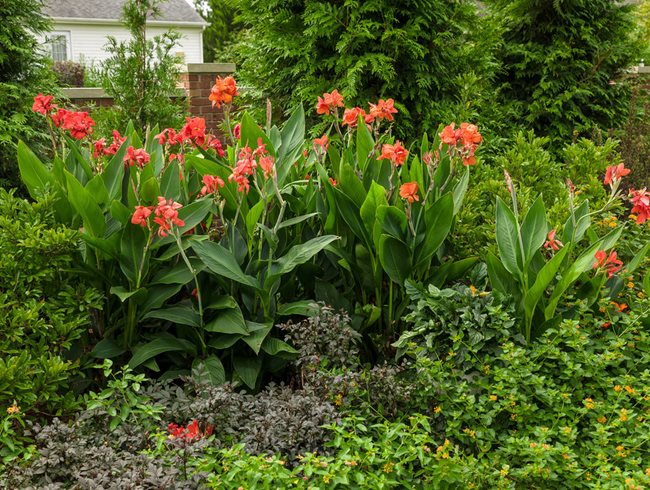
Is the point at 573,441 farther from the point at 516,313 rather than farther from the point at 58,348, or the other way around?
the point at 58,348

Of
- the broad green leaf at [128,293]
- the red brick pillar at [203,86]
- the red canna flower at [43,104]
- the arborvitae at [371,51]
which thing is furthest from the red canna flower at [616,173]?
the red brick pillar at [203,86]

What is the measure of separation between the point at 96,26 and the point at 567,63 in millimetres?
20941

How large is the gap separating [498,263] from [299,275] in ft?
3.11

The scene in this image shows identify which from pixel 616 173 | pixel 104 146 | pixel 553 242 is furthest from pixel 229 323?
pixel 616 173

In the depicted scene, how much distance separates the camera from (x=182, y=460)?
227cm

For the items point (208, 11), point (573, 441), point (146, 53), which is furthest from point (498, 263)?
point (208, 11)

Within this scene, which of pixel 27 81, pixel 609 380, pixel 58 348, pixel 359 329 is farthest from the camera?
pixel 27 81

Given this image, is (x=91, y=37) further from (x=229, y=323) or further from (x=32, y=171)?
(x=229, y=323)

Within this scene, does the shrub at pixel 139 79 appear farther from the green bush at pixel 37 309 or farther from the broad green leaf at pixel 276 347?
the broad green leaf at pixel 276 347

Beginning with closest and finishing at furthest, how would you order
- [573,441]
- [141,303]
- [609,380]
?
[573,441]
[609,380]
[141,303]

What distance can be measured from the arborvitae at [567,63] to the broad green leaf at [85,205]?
219 inches

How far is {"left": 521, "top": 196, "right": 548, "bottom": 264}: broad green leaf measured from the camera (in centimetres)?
309

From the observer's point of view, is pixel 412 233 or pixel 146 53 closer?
pixel 412 233

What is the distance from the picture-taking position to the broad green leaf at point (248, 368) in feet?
10.1
